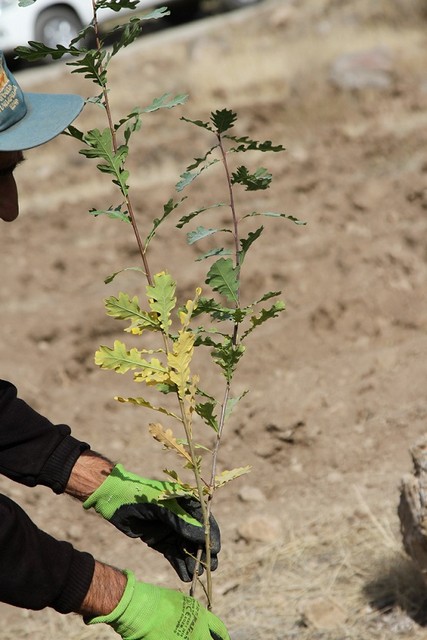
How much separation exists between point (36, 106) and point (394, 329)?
3.54 m

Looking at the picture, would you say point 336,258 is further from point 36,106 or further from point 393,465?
point 36,106

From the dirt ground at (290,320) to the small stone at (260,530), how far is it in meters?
0.01

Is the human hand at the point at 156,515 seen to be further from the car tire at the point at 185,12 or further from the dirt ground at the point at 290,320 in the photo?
the car tire at the point at 185,12

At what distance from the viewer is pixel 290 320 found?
6074 millimetres

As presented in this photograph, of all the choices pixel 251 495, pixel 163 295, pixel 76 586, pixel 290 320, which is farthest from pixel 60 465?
pixel 290 320

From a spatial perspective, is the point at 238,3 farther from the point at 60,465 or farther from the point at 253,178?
the point at 253,178

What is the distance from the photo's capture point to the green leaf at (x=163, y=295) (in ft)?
6.98

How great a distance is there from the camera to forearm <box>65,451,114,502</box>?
2.63 m

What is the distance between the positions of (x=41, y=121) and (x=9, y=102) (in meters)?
0.09

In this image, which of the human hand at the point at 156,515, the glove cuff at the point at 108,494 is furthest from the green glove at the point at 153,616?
the glove cuff at the point at 108,494

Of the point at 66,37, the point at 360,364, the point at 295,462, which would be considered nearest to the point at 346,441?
the point at 295,462

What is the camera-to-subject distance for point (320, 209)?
7461 millimetres

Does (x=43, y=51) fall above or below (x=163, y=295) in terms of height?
above

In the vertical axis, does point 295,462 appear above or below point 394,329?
above
